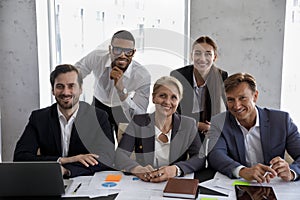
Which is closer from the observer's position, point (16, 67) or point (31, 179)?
point (31, 179)

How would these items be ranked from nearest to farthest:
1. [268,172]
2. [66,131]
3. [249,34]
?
[268,172] < [66,131] < [249,34]

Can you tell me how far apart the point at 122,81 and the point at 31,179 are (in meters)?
1.05

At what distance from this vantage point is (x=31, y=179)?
4.65 feet

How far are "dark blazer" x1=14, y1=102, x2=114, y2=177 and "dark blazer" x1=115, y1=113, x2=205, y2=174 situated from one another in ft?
0.31

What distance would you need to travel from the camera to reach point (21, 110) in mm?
3234

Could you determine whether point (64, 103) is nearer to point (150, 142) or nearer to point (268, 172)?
point (150, 142)

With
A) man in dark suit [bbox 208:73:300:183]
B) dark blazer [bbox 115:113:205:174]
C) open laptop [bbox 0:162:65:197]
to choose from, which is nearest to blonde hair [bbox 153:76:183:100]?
dark blazer [bbox 115:113:205:174]

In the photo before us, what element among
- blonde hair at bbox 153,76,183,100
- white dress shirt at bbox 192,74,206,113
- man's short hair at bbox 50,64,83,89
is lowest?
white dress shirt at bbox 192,74,206,113

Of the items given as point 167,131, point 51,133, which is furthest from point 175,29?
point 51,133

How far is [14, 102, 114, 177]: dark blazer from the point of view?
187cm

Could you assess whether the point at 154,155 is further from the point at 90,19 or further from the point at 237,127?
the point at 90,19

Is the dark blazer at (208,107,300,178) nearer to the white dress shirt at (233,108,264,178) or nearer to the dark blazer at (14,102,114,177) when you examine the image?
the white dress shirt at (233,108,264,178)

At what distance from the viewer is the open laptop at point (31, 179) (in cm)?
140

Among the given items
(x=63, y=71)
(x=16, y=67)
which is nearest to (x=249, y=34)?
(x=63, y=71)
